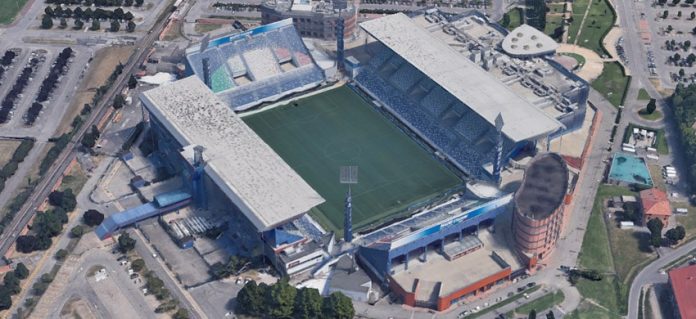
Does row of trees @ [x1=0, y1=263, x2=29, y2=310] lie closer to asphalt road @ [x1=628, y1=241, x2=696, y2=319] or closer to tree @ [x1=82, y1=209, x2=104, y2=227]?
tree @ [x1=82, y1=209, x2=104, y2=227]

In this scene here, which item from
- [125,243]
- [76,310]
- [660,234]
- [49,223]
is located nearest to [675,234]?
[660,234]

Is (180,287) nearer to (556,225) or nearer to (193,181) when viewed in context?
(193,181)

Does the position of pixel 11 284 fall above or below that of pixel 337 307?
below

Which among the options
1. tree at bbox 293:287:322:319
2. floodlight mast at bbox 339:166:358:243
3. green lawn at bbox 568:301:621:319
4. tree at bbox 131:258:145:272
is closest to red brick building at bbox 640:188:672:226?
green lawn at bbox 568:301:621:319

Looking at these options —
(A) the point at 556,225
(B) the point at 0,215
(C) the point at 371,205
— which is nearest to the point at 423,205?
(C) the point at 371,205

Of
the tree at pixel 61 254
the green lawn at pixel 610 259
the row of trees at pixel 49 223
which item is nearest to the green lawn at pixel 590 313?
the green lawn at pixel 610 259

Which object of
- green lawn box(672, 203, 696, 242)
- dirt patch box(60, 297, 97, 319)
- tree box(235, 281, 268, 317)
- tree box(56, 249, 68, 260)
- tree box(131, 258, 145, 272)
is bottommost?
dirt patch box(60, 297, 97, 319)

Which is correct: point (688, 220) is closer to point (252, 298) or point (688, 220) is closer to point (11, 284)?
point (252, 298)
